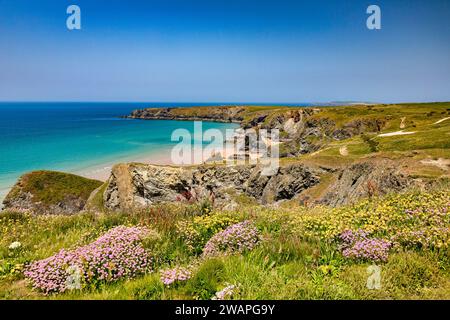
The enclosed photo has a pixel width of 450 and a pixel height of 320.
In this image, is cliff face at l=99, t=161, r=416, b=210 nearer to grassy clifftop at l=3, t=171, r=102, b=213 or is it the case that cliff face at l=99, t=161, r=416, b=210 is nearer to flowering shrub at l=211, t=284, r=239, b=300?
grassy clifftop at l=3, t=171, r=102, b=213

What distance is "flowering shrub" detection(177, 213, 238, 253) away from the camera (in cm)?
809

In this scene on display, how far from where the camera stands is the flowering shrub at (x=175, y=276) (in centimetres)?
575

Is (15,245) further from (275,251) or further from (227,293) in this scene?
(275,251)

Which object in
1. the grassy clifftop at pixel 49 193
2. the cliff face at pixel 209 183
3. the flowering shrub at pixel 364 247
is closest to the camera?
the flowering shrub at pixel 364 247

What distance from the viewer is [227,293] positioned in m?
5.29

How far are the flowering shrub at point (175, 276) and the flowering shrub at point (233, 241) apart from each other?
1.22m

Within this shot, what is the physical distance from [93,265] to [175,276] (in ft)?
5.74

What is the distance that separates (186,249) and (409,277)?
4.66 m

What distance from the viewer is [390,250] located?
280 inches
